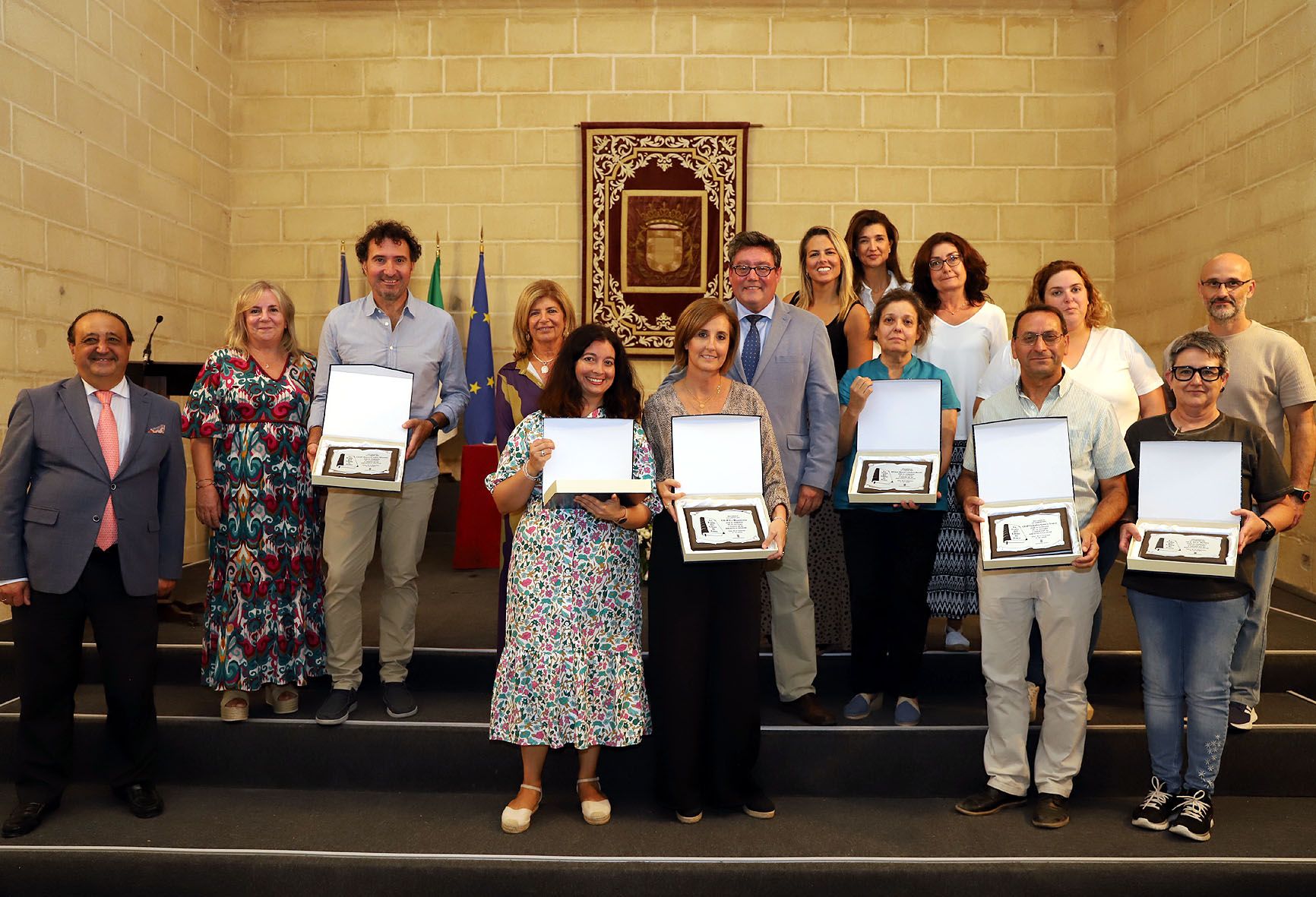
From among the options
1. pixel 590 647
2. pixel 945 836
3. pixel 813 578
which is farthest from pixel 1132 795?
pixel 590 647

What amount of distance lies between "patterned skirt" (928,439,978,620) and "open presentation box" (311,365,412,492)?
1803 millimetres

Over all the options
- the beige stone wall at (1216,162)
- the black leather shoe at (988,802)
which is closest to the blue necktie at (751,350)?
the black leather shoe at (988,802)

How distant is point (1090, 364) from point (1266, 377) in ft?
2.17

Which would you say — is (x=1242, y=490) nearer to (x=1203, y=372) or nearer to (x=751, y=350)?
(x=1203, y=372)

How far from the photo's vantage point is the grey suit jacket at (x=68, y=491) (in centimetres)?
264

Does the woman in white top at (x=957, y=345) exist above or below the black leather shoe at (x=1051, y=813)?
above

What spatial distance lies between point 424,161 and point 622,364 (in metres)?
4.10

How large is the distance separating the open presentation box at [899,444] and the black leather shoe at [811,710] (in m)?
0.70

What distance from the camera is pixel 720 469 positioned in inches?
98.7

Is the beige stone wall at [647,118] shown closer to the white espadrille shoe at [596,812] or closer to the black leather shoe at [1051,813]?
the white espadrille shoe at [596,812]

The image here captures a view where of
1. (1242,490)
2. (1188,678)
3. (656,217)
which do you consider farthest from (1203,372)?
(656,217)

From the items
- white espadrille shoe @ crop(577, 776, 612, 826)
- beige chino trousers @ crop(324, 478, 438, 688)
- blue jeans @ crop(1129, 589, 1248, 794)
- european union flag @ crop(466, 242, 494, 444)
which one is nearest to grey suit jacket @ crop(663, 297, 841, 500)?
blue jeans @ crop(1129, 589, 1248, 794)

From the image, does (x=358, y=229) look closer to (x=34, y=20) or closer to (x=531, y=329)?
(x=34, y=20)

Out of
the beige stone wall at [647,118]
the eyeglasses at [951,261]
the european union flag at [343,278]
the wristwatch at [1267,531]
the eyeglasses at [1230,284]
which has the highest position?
the beige stone wall at [647,118]
